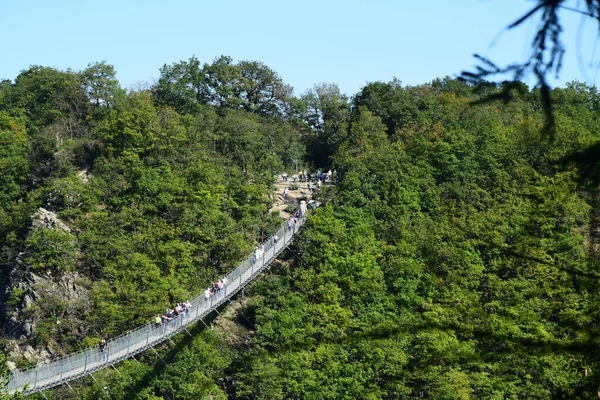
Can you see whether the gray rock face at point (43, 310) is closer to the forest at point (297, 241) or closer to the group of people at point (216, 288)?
the forest at point (297, 241)

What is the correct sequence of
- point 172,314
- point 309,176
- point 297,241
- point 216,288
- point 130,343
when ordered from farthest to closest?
1. point 309,176
2. point 297,241
3. point 216,288
4. point 172,314
5. point 130,343

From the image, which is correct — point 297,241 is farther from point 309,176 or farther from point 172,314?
point 309,176

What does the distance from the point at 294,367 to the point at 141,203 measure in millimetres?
11636

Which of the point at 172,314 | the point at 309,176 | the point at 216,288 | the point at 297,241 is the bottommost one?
the point at 172,314

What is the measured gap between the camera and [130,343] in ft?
92.6

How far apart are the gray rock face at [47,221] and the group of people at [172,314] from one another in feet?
27.4

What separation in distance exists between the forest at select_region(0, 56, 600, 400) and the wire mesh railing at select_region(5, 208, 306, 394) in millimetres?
1625

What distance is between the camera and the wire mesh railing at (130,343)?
85.9ft

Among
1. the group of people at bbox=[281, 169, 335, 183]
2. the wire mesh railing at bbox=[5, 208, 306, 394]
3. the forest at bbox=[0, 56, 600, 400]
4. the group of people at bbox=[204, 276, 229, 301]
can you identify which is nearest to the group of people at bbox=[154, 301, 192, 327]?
the wire mesh railing at bbox=[5, 208, 306, 394]

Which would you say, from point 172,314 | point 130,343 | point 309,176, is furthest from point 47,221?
point 309,176

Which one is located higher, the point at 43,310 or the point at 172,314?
the point at 172,314

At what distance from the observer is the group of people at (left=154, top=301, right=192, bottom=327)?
96.5 ft

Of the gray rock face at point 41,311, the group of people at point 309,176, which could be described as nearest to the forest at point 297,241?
the gray rock face at point 41,311

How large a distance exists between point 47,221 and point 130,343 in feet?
39.8
